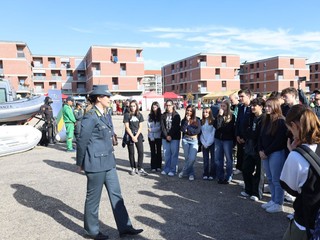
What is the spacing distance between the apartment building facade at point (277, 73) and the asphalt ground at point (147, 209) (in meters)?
68.0

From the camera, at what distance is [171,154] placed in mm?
6973

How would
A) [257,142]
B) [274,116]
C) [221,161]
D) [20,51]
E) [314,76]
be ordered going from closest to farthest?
[274,116], [257,142], [221,161], [20,51], [314,76]

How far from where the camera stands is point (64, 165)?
326 inches

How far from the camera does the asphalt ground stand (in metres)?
3.96

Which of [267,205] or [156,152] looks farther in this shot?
[156,152]

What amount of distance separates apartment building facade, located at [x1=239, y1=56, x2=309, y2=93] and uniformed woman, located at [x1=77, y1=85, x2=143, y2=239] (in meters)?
70.1

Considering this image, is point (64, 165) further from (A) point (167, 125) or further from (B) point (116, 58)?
(B) point (116, 58)

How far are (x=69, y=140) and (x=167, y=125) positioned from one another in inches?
201

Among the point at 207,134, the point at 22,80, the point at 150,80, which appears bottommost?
the point at 207,134

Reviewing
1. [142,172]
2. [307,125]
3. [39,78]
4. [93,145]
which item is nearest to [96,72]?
[39,78]

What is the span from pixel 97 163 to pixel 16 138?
24.8ft

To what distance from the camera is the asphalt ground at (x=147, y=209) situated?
3955 millimetres

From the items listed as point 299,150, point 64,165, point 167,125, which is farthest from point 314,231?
point 64,165

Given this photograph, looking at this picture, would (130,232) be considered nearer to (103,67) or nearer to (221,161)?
(221,161)
